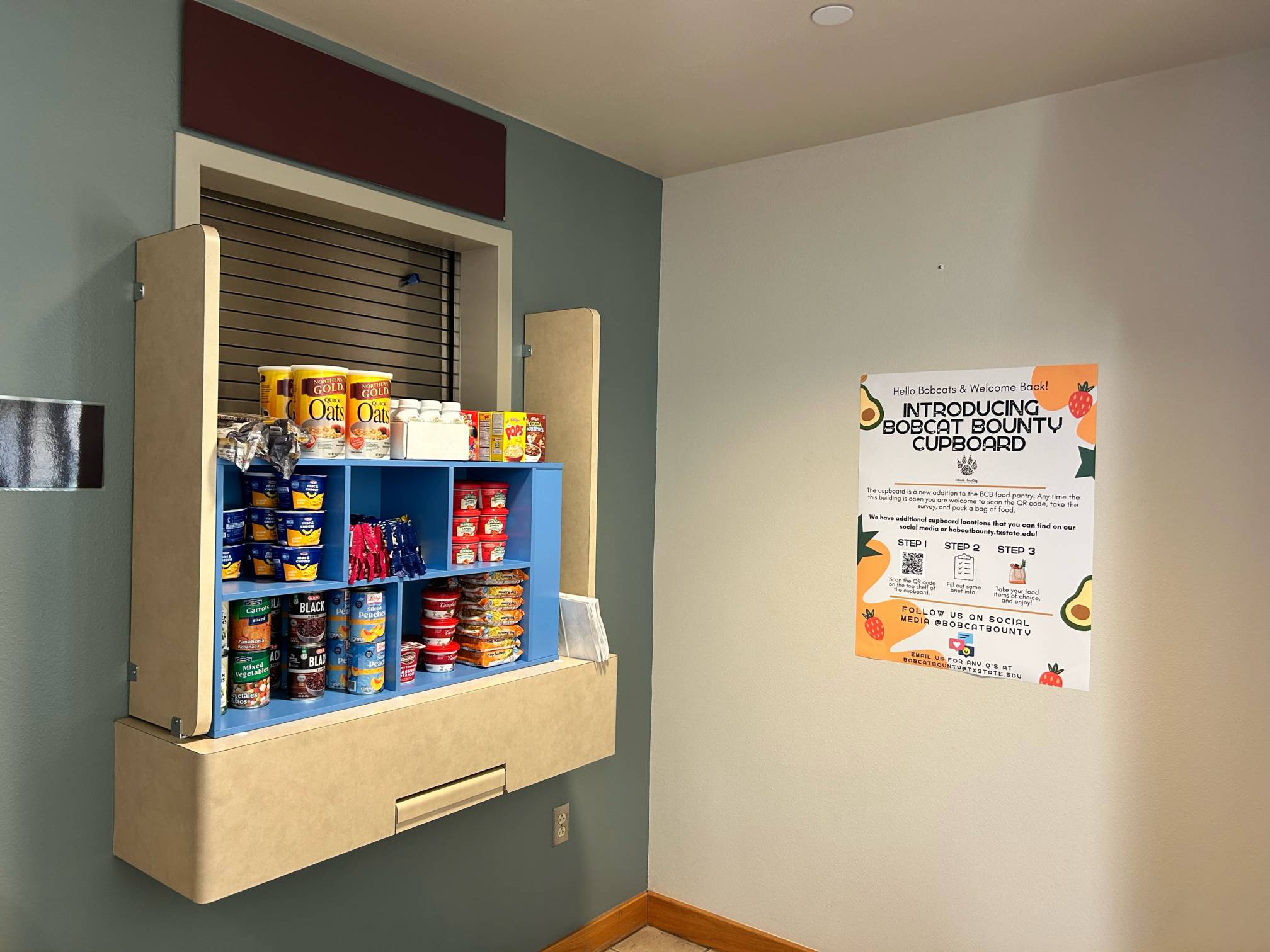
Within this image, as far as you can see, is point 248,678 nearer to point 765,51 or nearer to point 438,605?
point 438,605

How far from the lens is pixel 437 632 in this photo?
2160 mm

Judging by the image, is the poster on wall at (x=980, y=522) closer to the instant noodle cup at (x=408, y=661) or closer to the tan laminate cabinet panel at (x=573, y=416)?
the tan laminate cabinet panel at (x=573, y=416)

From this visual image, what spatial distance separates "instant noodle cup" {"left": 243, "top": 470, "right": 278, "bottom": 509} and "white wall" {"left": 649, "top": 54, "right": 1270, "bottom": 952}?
4.96ft

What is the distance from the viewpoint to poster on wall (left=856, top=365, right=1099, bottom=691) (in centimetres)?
232

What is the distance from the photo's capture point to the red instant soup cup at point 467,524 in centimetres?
215

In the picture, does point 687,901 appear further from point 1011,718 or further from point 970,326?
point 970,326

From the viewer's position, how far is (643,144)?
2.76 meters

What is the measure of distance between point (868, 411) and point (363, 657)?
154 cm

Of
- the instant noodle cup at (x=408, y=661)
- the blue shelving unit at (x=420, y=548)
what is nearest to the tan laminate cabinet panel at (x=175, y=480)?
the blue shelving unit at (x=420, y=548)

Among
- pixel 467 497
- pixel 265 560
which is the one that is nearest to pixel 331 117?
pixel 467 497

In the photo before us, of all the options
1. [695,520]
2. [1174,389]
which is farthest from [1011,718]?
[695,520]

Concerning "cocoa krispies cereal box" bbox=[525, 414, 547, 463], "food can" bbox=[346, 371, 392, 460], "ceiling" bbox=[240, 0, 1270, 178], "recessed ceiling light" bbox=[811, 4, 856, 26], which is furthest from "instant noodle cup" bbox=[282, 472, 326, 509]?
"recessed ceiling light" bbox=[811, 4, 856, 26]

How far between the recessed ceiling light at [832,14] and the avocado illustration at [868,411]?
1021 mm

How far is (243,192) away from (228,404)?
1.55 ft
